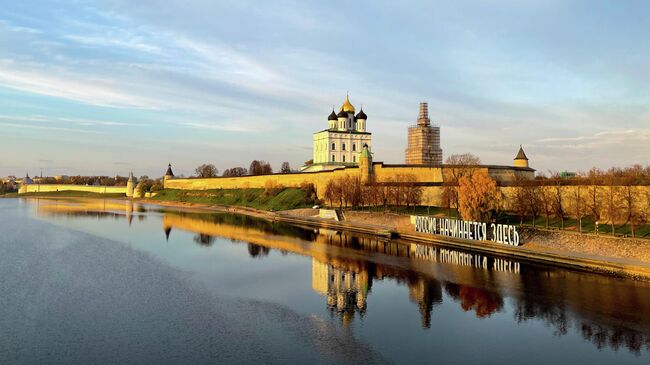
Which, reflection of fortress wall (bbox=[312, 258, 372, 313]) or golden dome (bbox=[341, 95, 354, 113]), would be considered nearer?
reflection of fortress wall (bbox=[312, 258, 372, 313])

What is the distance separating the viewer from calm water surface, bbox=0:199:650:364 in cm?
1205

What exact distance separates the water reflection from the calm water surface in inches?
2.6

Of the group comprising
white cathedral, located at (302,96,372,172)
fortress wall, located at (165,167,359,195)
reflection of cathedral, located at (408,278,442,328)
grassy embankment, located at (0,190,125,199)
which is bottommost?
reflection of cathedral, located at (408,278,442,328)

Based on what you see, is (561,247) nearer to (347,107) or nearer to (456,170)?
(456,170)

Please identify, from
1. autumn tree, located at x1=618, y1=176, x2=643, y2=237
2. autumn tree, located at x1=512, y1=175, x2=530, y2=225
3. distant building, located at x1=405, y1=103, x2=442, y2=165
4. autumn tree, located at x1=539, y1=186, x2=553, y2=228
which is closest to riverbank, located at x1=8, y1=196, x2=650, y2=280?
autumn tree, located at x1=618, y1=176, x2=643, y2=237

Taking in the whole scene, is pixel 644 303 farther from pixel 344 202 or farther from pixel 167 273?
pixel 344 202

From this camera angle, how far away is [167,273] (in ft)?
70.1

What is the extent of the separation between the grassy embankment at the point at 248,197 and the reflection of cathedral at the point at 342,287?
97.1ft

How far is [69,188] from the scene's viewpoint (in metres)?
122

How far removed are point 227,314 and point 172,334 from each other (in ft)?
7.48

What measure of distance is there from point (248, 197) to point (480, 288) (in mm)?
47783

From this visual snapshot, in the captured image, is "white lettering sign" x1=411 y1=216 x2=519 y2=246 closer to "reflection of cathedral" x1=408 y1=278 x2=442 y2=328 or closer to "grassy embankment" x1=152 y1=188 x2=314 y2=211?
"reflection of cathedral" x1=408 y1=278 x2=442 y2=328

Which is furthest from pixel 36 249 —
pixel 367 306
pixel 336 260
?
pixel 367 306

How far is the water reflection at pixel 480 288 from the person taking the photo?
14.3m
